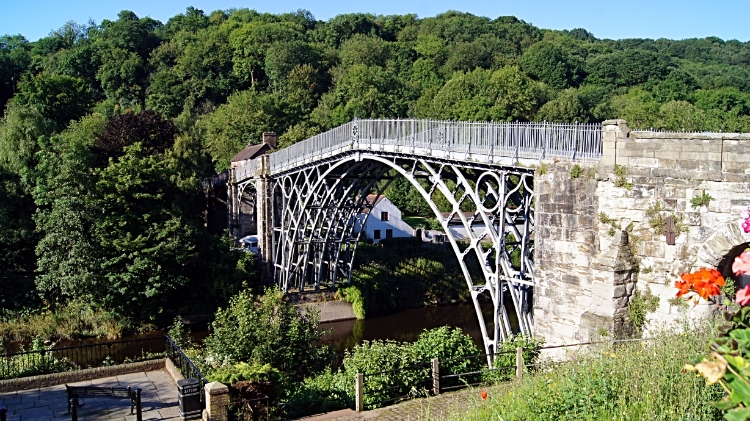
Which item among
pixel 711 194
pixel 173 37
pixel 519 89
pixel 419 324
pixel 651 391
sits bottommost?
pixel 419 324

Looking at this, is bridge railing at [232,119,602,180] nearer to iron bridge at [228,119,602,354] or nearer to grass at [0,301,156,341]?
iron bridge at [228,119,602,354]

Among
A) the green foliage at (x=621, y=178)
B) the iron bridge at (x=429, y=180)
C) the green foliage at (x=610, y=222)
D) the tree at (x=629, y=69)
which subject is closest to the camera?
the green foliage at (x=621, y=178)

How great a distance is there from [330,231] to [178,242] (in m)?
7.71

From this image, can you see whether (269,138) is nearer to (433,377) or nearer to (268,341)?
(268,341)

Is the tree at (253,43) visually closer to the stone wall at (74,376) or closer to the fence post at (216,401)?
the stone wall at (74,376)

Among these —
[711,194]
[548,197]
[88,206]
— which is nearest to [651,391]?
[711,194]

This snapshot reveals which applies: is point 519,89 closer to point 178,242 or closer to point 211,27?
point 178,242

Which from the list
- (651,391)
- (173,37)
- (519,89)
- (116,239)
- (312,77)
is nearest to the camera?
(651,391)

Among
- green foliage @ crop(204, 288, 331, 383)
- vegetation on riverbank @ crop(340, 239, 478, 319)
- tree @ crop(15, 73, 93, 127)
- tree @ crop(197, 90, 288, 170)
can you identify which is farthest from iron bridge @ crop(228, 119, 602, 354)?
tree @ crop(15, 73, 93, 127)

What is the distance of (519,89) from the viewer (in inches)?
2323

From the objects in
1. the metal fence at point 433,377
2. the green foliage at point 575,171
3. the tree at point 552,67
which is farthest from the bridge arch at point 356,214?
the tree at point 552,67

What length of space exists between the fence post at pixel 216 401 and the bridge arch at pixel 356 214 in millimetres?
8482

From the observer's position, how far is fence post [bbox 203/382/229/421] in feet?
35.6

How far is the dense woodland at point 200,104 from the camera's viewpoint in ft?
108
